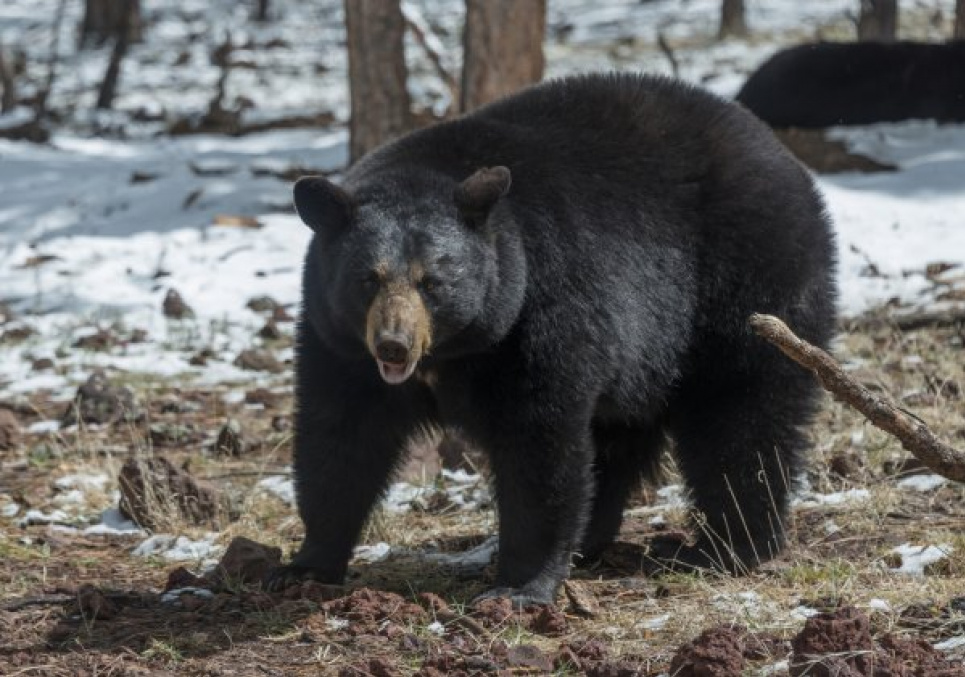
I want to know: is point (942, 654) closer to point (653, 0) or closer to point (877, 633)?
point (877, 633)

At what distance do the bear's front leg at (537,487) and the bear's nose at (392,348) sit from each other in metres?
0.52

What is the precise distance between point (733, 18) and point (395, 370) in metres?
19.8

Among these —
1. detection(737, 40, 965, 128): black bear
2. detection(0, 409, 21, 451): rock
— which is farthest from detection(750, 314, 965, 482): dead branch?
detection(737, 40, 965, 128): black bear

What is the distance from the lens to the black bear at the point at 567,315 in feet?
16.0

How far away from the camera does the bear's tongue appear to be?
464 centimetres

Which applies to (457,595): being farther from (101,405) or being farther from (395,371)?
(101,405)

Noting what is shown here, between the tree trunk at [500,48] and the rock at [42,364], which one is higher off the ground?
the tree trunk at [500,48]

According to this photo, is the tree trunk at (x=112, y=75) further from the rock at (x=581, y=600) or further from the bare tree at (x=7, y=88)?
the rock at (x=581, y=600)

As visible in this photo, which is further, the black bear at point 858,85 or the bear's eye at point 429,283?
the black bear at point 858,85

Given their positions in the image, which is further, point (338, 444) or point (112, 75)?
point (112, 75)

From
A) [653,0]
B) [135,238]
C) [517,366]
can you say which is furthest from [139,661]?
[653,0]

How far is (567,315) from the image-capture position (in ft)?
16.7

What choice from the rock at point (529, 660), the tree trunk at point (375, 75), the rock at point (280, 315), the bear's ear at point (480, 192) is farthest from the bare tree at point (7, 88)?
the rock at point (529, 660)

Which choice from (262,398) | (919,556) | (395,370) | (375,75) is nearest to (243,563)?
(395,370)
